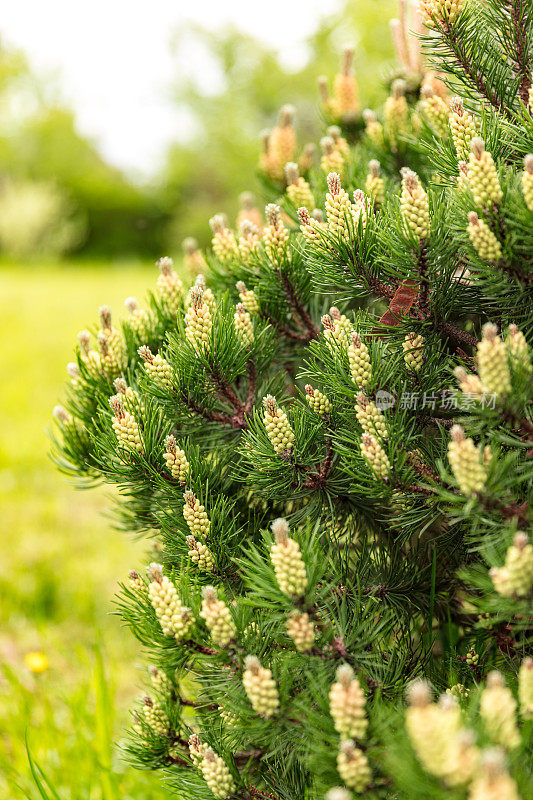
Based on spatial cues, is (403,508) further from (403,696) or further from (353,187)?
(353,187)

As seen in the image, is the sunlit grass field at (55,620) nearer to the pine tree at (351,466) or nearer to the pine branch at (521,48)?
the pine tree at (351,466)

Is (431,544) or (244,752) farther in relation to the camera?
(431,544)

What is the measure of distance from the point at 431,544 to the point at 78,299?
9902 mm

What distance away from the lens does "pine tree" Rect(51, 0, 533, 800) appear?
0.90 m

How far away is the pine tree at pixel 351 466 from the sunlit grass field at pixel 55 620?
0.27m

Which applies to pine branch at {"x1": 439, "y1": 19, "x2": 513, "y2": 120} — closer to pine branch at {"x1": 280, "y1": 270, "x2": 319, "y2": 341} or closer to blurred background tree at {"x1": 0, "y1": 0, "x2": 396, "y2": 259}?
pine branch at {"x1": 280, "y1": 270, "x2": 319, "y2": 341}

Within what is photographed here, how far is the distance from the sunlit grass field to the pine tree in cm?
27

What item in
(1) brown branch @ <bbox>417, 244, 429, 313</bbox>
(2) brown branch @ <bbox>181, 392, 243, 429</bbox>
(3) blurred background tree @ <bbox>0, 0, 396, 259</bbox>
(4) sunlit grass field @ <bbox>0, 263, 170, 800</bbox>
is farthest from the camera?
(3) blurred background tree @ <bbox>0, 0, 396, 259</bbox>

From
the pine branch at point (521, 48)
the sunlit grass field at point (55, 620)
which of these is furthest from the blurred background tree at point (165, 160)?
the pine branch at point (521, 48)

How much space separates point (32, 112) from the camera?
23.1m

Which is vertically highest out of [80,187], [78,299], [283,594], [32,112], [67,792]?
[32,112]

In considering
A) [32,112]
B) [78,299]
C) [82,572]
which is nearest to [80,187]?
[32,112]

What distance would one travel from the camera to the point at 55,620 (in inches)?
130

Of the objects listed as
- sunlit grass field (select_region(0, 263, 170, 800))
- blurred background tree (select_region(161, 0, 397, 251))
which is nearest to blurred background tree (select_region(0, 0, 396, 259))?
blurred background tree (select_region(161, 0, 397, 251))
